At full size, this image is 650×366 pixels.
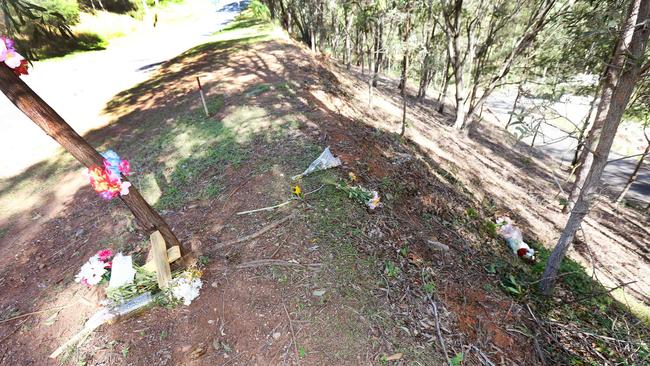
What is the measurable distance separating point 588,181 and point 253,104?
7491 millimetres

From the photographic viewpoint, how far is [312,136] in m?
6.58

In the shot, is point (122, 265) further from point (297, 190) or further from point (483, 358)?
point (483, 358)

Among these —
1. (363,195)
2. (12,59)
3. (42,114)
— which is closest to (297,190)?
(363,195)

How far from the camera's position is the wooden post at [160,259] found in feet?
11.5

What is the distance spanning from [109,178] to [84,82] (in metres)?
15.0

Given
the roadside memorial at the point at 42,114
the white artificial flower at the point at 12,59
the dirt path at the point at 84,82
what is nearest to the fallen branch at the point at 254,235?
the roadside memorial at the point at 42,114

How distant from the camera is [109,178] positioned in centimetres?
310

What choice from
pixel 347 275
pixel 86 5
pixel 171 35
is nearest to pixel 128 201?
pixel 347 275

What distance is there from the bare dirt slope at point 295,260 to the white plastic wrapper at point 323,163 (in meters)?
0.16

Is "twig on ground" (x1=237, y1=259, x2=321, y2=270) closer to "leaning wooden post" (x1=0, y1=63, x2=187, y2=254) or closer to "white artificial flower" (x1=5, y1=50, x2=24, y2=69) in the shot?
"leaning wooden post" (x1=0, y1=63, x2=187, y2=254)

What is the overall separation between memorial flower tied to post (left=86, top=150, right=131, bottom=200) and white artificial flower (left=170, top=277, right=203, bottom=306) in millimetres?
1260

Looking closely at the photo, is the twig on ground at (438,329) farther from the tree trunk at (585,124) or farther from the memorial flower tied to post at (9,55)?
the memorial flower tied to post at (9,55)

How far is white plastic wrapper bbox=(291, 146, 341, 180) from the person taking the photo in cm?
535

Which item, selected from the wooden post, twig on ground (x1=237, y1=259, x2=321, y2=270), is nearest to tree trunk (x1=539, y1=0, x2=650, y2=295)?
twig on ground (x1=237, y1=259, x2=321, y2=270)
